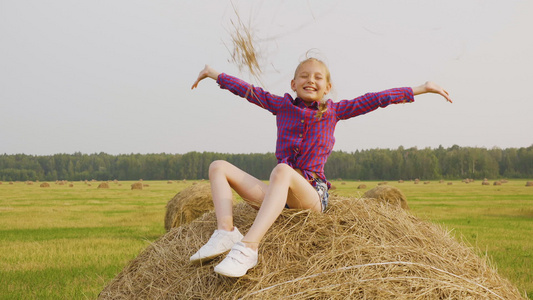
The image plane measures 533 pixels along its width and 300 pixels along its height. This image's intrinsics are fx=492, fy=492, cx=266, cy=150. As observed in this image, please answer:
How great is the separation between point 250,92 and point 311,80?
25.7 inches

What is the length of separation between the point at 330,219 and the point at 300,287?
887 millimetres

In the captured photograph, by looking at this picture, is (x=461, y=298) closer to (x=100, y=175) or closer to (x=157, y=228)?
(x=157, y=228)

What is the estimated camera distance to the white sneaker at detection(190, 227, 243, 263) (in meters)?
3.85

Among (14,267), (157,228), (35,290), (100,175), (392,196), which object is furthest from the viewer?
(100,175)

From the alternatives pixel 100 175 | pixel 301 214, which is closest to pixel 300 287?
pixel 301 214

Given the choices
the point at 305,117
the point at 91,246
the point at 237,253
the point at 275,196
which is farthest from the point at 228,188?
the point at 91,246

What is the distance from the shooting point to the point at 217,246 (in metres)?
3.88

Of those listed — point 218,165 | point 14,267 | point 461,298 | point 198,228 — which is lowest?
point 14,267

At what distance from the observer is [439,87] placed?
15.6 ft

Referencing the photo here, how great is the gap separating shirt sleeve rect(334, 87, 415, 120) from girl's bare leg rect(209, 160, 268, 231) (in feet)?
3.77

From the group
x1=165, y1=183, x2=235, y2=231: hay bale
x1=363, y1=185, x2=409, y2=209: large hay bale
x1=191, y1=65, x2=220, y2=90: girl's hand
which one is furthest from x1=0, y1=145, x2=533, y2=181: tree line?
x1=191, y1=65, x2=220, y2=90: girl's hand

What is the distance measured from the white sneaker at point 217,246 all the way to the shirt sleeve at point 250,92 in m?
1.43

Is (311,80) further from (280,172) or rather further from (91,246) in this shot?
(91,246)

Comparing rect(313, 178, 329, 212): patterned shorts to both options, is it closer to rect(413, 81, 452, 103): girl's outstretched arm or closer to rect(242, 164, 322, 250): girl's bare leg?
rect(242, 164, 322, 250): girl's bare leg
